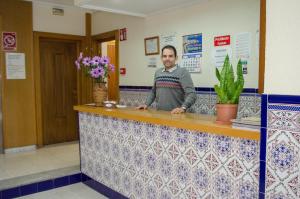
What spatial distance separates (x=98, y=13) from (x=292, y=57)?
4.35 metres

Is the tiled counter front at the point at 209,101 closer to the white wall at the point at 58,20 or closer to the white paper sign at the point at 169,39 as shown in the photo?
the white paper sign at the point at 169,39

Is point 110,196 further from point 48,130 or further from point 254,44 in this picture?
point 48,130

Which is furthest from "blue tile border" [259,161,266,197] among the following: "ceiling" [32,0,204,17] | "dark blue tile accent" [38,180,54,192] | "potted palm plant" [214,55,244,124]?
"dark blue tile accent" [38,180,54,192]

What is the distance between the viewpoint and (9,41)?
4309 millimetres

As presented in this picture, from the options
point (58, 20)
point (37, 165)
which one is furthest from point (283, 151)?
point (58, 20)

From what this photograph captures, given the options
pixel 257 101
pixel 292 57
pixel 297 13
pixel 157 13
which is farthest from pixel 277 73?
pixel 157 13

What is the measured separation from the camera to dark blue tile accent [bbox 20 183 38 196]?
9.89ft

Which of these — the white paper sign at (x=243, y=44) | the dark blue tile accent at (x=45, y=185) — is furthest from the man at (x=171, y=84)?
the dark blue tile accent at (x=45, y=185)

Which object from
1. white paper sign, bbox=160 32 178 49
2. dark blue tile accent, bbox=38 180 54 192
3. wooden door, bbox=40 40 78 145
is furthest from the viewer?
wooden door, bbox=40 40 78 145

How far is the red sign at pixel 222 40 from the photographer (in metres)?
3.06

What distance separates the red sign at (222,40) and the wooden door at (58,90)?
296 centimetres

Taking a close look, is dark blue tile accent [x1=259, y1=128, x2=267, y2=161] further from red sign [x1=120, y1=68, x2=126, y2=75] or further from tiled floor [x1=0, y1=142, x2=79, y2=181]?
Result: red sign [x1=120, y1=68, x2=126, y2=75]

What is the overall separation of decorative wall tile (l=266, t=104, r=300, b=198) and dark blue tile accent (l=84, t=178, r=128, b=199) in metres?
1.61

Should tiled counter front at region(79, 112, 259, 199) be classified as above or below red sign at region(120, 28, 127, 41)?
below
